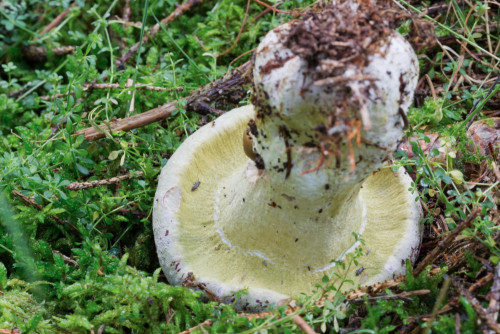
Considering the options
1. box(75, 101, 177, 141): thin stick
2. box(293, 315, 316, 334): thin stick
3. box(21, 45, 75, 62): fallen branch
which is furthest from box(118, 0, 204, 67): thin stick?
box(293, 315, 316, 334): thin stick

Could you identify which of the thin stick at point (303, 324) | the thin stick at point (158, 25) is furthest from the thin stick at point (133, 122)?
the thin stick at point (303, 324)

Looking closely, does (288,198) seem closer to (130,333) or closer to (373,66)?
(373,66)

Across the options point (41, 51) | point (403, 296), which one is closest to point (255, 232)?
point (403, 296)

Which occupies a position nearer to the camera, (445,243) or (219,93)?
(445,243)

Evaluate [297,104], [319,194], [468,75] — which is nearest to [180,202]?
[319,194]

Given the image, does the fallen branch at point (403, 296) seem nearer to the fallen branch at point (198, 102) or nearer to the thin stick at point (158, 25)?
the fallen branch at point (198, 102)

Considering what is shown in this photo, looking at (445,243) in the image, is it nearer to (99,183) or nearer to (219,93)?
(219,93)

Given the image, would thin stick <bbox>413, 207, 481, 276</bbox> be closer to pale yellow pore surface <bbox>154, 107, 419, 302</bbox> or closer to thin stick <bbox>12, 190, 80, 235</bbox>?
pale yellow pore surface <bbox>154, 107, 419, 302</bbox>
